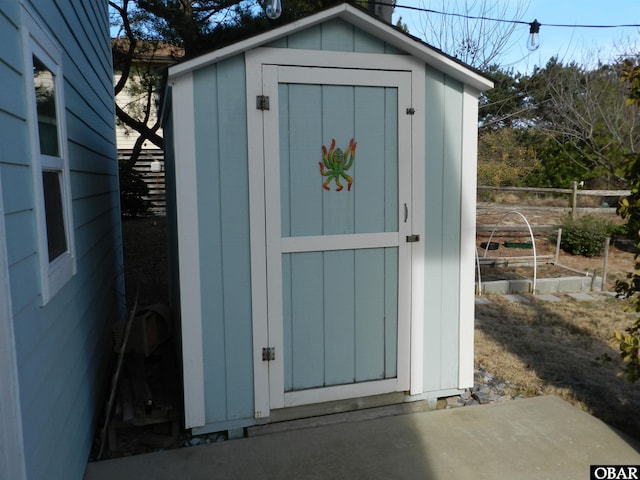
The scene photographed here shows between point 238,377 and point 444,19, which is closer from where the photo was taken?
point 238,377

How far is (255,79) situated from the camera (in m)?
3.09

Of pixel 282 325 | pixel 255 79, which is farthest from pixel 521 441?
pixel 255 79

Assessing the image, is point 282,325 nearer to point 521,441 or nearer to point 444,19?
point 521,441

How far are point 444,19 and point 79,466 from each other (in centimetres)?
1091

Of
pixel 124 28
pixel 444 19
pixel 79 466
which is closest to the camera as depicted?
pixel 79 466

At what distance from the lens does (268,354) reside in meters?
3.25

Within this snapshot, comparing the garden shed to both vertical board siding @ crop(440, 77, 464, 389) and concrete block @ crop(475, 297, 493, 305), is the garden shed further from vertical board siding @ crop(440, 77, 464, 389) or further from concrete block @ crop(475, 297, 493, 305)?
concrete block @ crop(475, 297, 493, 305)

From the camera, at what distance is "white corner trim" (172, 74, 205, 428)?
299 cm

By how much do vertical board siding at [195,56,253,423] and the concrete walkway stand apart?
34 cm

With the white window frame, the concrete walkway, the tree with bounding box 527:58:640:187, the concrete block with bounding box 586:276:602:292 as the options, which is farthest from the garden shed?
the tree with bounding box 527:58:640:187

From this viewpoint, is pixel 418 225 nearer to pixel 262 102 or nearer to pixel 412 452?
pixel 262 102

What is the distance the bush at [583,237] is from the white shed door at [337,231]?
735 cm

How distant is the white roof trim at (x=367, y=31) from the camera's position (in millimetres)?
2941

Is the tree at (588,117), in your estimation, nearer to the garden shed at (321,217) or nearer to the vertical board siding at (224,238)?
the garden shed at (321,217)
